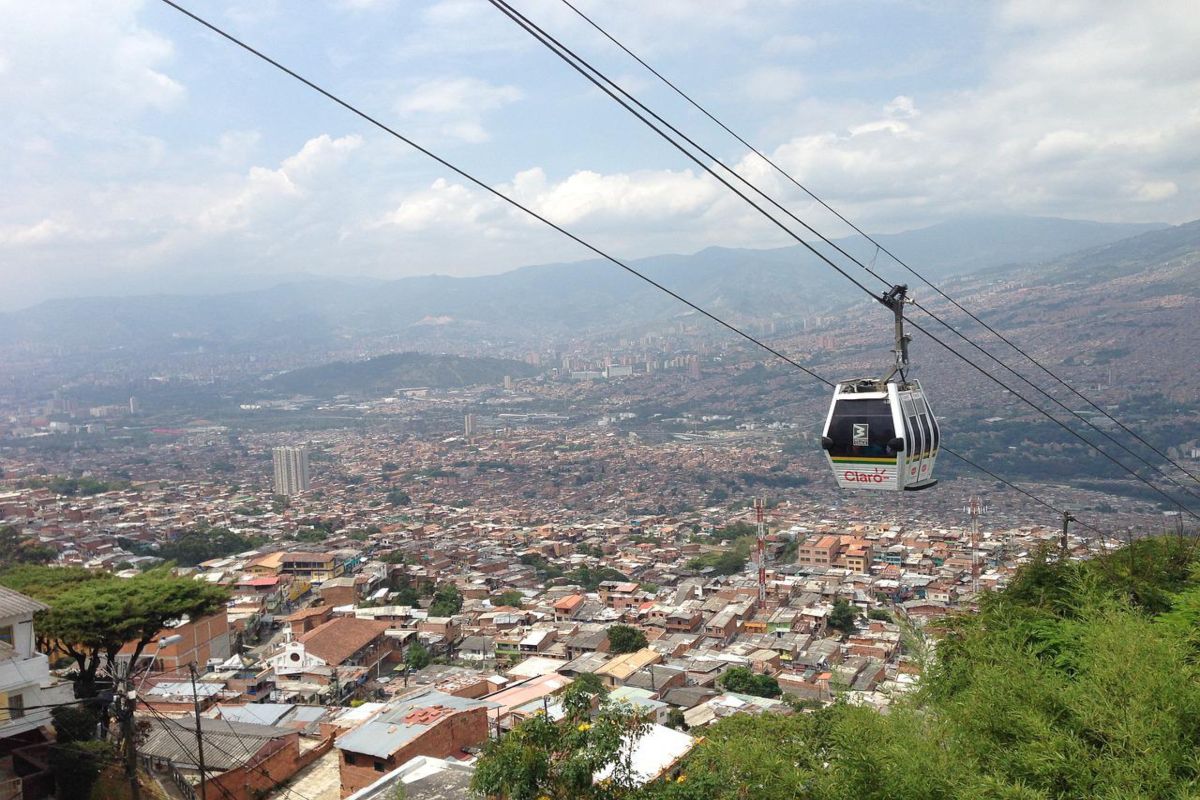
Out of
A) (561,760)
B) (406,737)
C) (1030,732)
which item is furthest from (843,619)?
(1030,732)

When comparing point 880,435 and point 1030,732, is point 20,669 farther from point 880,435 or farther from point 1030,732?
point 1030,732

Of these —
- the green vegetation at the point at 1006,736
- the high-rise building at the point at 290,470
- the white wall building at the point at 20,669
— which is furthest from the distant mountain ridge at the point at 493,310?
the white wall building at the point at 20,669

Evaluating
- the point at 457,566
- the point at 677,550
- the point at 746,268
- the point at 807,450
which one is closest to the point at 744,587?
the point at 677,550

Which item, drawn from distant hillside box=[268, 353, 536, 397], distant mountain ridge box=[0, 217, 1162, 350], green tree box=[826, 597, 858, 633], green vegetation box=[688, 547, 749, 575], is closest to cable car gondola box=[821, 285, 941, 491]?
green tree box=[826, 597, 858, 633]

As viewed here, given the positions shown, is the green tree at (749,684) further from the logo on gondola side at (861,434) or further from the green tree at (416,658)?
the logo on gondola side at (861,434)

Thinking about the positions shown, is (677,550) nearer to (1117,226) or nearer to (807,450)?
(807,450)

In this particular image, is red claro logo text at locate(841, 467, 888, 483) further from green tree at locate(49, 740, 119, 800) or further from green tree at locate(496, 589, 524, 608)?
green tree at locate(496, 589, 524, 608)
